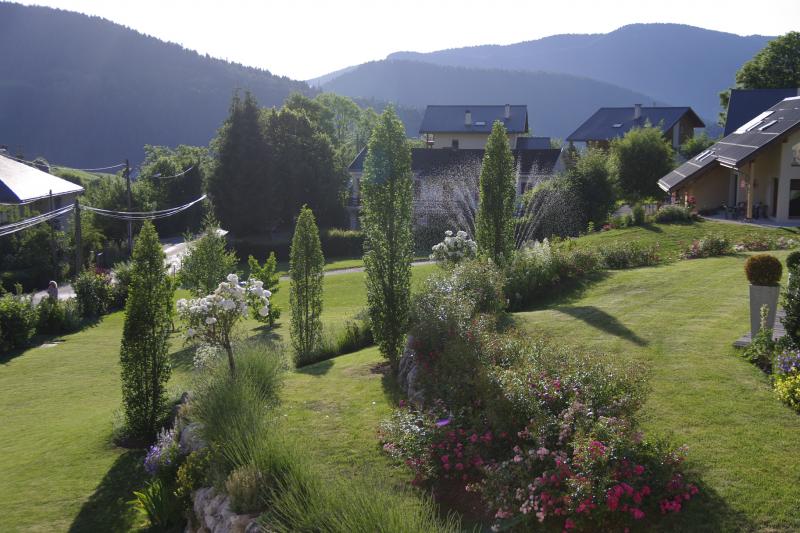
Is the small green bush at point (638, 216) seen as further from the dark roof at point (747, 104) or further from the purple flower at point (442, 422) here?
the purple flower at point (442, 422)

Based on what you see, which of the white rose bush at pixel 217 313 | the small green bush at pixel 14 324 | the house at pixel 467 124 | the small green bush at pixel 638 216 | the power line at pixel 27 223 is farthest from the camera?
the house at pixel 467 124

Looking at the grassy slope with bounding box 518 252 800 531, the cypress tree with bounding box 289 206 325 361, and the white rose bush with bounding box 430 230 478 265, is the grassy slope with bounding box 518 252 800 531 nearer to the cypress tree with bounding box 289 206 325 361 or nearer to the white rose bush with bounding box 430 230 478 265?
the white rose bush with bounding box 430 230 478 265

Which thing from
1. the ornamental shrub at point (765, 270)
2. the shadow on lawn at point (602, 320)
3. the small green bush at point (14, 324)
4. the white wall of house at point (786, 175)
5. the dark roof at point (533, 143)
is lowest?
the small green bush at point (14, 324)

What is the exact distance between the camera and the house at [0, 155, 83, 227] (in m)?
40.2

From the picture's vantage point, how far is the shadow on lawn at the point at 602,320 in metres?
11.5

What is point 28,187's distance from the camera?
4312 cm

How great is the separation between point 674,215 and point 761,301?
19581 mm

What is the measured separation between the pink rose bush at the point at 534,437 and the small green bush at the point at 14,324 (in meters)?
18.0

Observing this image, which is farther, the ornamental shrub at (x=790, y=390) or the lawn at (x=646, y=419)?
the ornamental shrub at (x=790, y=390)

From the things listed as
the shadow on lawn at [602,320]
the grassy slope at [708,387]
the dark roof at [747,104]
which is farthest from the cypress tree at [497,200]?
the dark roof at [747,104]

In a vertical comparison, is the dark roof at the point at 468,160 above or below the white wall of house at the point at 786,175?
above

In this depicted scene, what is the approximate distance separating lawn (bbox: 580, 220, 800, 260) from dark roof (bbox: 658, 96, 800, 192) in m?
3.07

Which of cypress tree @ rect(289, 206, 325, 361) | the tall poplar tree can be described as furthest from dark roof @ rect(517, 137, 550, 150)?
the tall poplar tree

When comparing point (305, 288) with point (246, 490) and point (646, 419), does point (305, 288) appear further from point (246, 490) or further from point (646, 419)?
point (646, 419)
